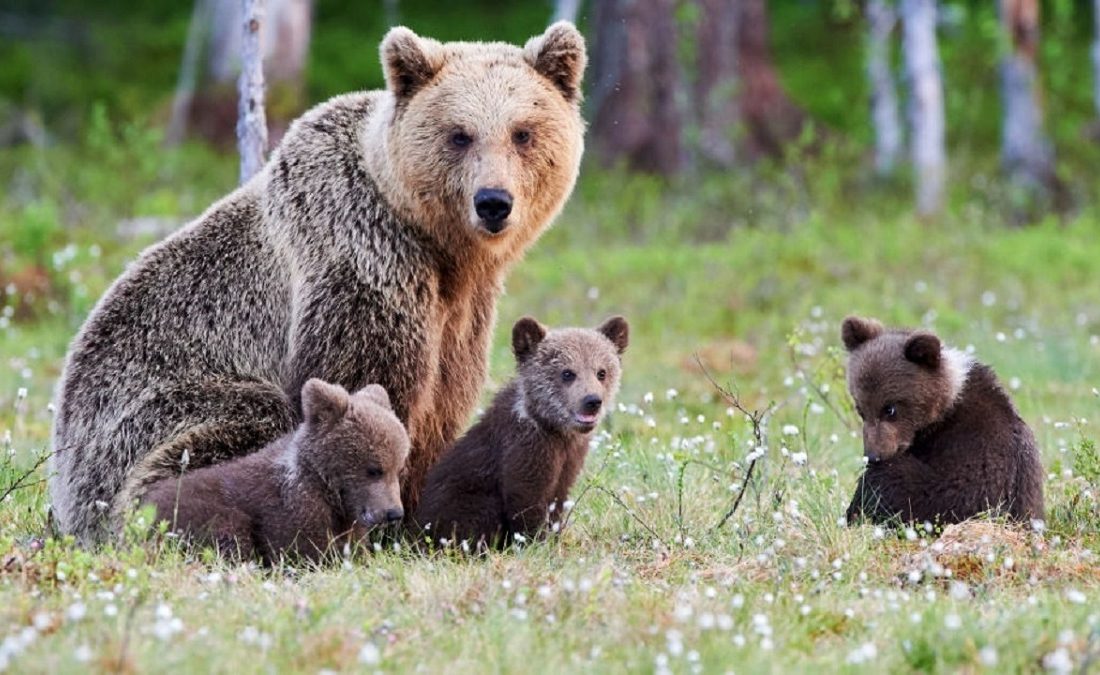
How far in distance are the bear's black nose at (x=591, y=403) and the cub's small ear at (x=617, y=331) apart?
2.21 feet

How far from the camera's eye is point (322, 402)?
22.3 ft

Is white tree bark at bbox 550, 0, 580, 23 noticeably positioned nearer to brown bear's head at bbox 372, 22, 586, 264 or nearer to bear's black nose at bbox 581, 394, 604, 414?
brown bear's head at bbox 372, 22, 586, 264

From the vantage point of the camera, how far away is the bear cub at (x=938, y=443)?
23.5 feet

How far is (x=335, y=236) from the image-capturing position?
7.49 meters

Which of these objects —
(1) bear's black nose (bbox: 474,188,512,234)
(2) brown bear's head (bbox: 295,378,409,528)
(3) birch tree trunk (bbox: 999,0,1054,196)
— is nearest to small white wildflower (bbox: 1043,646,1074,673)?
(2) brown bear's head (bbox: 295,378,409,528)

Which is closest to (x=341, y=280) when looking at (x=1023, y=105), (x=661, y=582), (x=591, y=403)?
(x=591, y=403)

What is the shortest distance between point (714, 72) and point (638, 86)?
1.14 m

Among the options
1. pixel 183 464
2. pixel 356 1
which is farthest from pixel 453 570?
pixel 356 1

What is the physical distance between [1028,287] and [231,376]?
367 inches

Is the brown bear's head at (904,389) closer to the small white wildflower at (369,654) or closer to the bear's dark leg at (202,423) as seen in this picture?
the bear's dark leg at (202,423)

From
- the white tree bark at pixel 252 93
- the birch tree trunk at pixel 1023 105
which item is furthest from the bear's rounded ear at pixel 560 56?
the birch tree trunk at pixel 1023 105

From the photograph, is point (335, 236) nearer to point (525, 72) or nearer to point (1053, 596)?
point (525, 72)

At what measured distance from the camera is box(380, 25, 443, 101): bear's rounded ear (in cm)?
754

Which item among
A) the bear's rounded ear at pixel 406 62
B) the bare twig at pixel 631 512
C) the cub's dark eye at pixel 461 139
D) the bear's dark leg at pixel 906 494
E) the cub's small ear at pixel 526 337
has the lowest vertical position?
the bare twig at pixel 631 512
